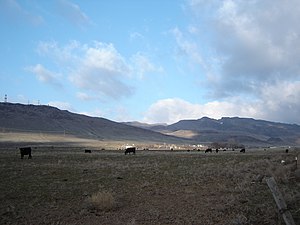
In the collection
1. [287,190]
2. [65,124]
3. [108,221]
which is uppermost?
[65,124]

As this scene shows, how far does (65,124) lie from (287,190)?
19021cm

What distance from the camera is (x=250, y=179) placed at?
57.3 ft

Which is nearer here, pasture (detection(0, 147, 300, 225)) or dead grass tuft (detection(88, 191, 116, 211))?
pasture (detection(0, 147, 300, 225))

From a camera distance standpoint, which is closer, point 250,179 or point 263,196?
point 263,196

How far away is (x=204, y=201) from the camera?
45.0ft

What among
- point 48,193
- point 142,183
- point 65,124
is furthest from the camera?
point 65,124

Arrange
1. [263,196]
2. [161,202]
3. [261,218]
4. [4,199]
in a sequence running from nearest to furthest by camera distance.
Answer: [261,218] < [263,196] < [161,202] < [4,199]

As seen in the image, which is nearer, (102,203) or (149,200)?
(102,203)

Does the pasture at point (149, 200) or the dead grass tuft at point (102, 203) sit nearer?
the pasture at point (149, 200)

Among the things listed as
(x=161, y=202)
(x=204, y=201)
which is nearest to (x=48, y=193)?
(x=161, y=202)

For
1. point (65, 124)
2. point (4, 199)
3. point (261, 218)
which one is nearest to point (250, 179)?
point (261, 218)

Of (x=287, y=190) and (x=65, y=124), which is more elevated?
(x=65, y=124)

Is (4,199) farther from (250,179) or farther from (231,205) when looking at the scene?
(250,179)

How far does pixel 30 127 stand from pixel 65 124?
2684 cm
